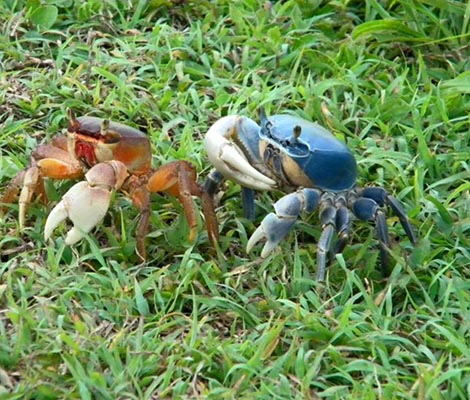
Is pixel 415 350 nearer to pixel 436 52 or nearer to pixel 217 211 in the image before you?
pixel 217 211

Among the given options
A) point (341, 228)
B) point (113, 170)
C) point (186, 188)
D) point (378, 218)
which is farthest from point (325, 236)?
point (113, 170)

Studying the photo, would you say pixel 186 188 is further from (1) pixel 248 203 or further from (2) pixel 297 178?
(2) pixel 297 178

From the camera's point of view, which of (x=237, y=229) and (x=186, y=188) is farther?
(x=237, y=229)

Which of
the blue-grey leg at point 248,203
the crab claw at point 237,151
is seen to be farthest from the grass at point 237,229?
the crab claw at point 237,151

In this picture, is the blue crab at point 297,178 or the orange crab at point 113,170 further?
the orange crab at point 113,170

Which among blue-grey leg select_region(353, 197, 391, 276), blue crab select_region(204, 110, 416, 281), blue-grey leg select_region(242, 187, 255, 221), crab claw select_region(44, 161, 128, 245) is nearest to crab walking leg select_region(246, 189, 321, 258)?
blue crab select_region(204, 110, 416, 281)

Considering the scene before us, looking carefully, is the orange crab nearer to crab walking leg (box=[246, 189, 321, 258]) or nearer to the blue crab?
the blue crab

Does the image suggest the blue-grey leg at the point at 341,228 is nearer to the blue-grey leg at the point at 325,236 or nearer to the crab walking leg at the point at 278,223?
the blue-grey leg at the point at 325,236
